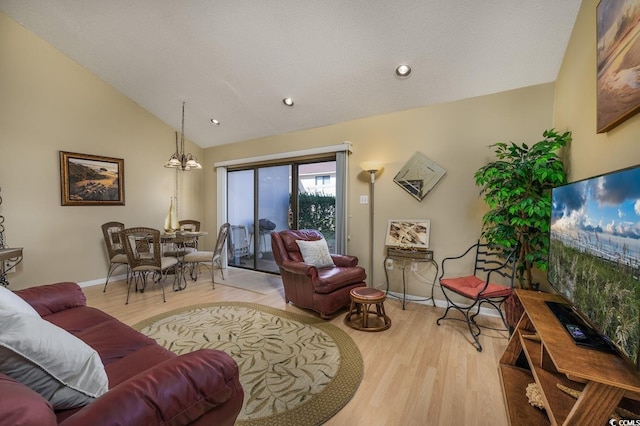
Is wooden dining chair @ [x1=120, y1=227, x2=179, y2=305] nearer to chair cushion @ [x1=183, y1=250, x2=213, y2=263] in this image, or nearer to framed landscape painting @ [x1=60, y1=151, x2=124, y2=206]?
chair cushion @ [x1=183, y1=250, x2=213, y2=263]

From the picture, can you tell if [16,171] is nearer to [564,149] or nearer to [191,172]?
[191,172]

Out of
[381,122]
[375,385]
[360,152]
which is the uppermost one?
[381,122]

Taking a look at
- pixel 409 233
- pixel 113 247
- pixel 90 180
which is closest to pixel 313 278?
pixel 409 233

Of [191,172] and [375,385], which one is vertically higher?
[191,172]

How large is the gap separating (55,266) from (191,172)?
2581mm

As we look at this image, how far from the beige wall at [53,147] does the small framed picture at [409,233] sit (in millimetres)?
4079

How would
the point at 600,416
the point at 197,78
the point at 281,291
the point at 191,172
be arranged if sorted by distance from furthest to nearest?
the point at 191,172 → the point at 281,291 → the point at 197,78 → the point at 600,416

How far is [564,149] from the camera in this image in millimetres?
2416

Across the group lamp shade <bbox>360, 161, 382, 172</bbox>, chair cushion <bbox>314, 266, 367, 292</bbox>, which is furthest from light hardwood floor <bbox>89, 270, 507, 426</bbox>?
lamp shade <bbox>360, 161, 382, 172</bbox>

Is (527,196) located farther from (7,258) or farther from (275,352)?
(7,258)

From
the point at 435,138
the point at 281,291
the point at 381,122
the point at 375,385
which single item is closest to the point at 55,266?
the point at 281,291

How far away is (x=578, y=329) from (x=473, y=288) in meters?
1.21

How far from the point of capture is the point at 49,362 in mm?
854

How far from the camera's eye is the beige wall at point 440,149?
287 cm
